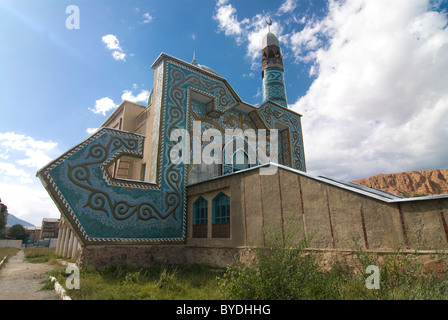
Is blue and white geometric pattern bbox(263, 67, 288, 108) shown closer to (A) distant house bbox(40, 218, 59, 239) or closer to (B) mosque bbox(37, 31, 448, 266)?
(B) mosque bbox(37, 31, 448, 266)

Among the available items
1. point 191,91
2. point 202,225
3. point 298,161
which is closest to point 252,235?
point 202,225

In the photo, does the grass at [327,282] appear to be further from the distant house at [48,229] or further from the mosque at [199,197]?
the distant house at [48,229]

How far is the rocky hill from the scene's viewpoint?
162 ft

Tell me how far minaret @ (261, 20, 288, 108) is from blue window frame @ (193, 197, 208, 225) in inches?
459

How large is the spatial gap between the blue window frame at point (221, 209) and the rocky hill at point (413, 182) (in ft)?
166

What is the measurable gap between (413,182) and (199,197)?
60.8m

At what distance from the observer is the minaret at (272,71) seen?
741 inches

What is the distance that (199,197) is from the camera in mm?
9484

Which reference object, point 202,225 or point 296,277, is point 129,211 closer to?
point 202,225

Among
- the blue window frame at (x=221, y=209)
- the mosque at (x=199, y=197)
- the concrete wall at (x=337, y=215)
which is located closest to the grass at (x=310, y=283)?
the concrete wall at (x=337, y=215)

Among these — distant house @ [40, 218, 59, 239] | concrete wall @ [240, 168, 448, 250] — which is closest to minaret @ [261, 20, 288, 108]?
concrete wall @ [240, 168, 448, 250]

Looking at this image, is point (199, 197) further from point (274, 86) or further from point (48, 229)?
point (48, 229)

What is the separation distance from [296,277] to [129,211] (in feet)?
19.9

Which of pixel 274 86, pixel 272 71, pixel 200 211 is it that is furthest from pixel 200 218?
pixel 272 71
